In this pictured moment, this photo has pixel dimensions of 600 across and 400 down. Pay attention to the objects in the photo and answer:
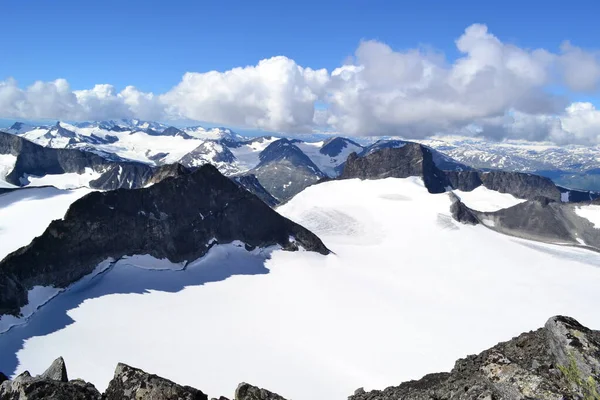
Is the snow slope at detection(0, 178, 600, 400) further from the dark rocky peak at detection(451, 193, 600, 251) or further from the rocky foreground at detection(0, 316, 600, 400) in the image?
the dark rocky peak at detection(451, 193, 600, 251)

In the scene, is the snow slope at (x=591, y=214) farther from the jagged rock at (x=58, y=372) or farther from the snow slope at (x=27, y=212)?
the jagged rock at (x=58, y=372)

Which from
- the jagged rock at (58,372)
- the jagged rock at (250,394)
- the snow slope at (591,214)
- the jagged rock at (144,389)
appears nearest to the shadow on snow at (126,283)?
the jagged rock at (58,372)

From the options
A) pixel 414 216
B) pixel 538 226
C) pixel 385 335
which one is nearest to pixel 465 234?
pixel 414 216

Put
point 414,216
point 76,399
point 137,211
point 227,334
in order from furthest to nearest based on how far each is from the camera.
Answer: point 414,216 → point 137,211 → point 227,334 → point 76,399

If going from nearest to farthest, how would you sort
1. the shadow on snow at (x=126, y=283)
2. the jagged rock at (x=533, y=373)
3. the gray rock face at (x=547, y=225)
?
the jagged rock at (x=533, y=373), the shadow on snow at (x=126, y=283), the gray rock face at (x=547, y=225)

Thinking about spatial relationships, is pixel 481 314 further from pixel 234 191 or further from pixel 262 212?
pixel 234 191
